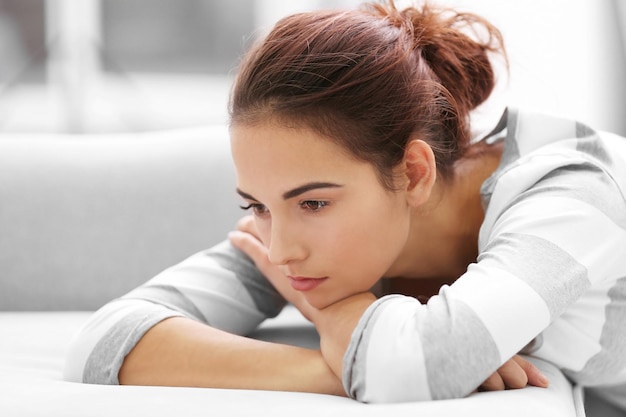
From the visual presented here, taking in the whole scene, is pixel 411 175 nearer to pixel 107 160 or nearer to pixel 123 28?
pixel 107 160

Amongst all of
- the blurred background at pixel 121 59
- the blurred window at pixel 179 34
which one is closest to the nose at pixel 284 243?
the blurred background at pixel 121 59

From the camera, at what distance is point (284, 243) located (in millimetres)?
972

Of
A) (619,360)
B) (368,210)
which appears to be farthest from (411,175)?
(619,360)

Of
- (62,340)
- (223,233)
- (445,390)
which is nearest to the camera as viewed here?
(445,390)

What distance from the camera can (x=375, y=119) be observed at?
1.00m

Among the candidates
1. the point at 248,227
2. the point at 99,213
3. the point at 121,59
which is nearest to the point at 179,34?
the point at 121,59

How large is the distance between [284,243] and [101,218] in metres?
0.83

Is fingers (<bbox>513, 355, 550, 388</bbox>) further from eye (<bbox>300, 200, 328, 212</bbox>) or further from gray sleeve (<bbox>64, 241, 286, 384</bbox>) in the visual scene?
gray sleeve (<bbox>64, 241, 286, 384</bbox>)

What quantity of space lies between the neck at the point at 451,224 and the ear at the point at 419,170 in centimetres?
9

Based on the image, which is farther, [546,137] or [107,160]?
[107,160]

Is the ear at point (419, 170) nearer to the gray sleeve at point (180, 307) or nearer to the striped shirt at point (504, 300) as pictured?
the striped shirt at point (504, 300)

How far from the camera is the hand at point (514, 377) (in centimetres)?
86

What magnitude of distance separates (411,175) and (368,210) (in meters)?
0.10

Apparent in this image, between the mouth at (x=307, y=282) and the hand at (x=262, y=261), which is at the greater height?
the mouth at (x=307, y=282)
